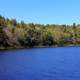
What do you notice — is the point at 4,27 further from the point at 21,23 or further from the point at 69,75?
the point at 69,75

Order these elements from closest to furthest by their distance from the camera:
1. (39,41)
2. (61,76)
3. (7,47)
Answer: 1. (61,76)
2. (7,47)
3. (39,41)

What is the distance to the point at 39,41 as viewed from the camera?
17562 centimetres

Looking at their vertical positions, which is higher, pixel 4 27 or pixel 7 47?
pixel 4 27

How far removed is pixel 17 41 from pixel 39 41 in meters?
23.1

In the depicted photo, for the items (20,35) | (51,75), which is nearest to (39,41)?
(20,35)

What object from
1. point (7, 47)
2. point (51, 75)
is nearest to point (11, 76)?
point (51, 75)

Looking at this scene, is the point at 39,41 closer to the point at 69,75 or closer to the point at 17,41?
the point at 17,41

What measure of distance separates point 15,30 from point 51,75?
384ft

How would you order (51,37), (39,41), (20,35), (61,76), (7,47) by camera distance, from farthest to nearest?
(51,37) → (39,41) → (20,35) → (7,47) → (61,76)

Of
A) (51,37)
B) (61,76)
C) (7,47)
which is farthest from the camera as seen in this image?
(51,37)

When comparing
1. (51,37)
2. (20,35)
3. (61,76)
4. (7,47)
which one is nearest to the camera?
(61,76)

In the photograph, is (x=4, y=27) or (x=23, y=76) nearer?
(x=23, y=76)

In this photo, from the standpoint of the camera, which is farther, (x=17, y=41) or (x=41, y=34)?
(x=41, y=34)

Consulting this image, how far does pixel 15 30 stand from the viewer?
6304 inches
